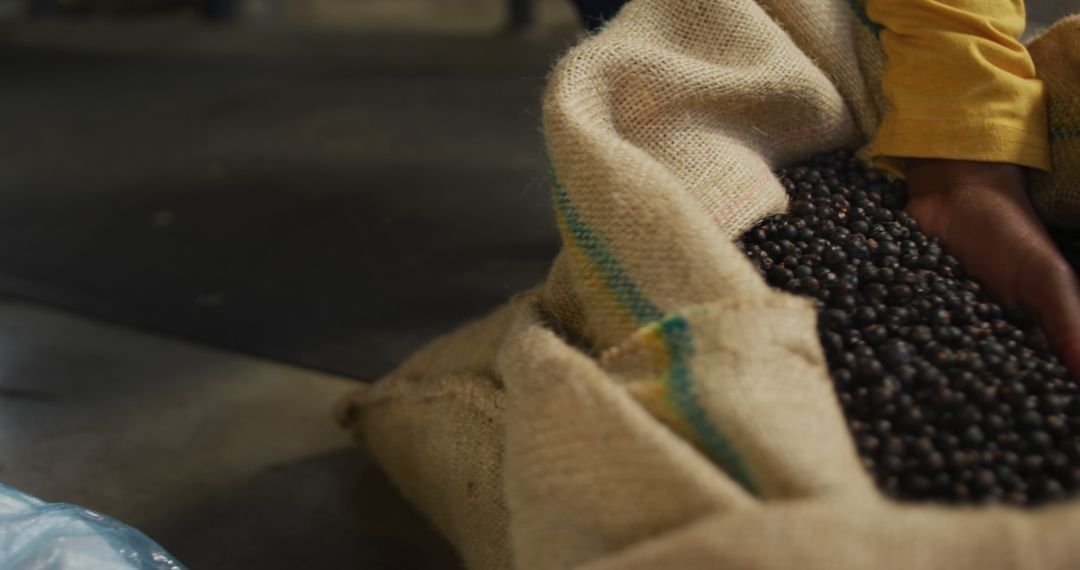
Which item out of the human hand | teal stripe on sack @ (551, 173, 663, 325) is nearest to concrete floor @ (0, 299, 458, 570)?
teal stripe on sack @ (551, 173, 663, 325)

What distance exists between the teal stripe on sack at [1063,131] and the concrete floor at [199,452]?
836 mm

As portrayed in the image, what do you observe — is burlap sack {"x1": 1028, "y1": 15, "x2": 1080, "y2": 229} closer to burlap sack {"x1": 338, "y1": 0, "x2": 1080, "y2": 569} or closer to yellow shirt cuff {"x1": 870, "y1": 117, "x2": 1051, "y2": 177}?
yellow shirt cuff {"x1": 870, "y1": 117, "x2": 1051, "y2": 177}

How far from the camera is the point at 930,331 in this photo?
87cm

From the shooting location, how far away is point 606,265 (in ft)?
2.81

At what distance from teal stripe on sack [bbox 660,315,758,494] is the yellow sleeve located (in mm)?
479

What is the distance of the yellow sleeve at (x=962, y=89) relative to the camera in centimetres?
107

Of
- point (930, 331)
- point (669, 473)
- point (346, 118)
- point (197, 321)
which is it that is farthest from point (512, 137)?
point (669, 473)

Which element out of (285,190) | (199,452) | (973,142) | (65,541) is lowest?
(285,190)

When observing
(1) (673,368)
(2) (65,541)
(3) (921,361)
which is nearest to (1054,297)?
(3) (921,361)

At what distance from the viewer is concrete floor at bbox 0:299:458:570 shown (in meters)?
1.20

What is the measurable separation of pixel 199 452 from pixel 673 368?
864 millimetres

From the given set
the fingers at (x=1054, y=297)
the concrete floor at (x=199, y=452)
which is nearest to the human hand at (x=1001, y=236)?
the fingers at (x=1054, y=297)

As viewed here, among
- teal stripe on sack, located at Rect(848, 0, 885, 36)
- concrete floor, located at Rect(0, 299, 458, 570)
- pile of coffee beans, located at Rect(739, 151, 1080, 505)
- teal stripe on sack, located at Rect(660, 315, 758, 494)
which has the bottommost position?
concrete floor, located at Rect(0, 299, 458, 570)

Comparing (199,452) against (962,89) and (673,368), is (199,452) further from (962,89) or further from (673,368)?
(962,89)
